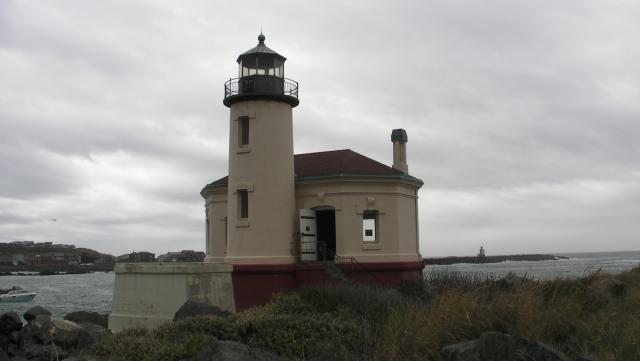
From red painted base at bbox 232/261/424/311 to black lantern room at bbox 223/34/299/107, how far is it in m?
6.11

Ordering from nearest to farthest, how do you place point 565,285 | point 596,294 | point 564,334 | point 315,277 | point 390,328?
point 564,334, point 390,328, point 596,294, point 565,285, point 315,277

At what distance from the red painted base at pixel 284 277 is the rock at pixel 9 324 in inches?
270

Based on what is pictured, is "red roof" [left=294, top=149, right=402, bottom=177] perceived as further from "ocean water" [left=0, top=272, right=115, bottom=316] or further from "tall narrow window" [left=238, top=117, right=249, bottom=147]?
"ocean water" [left=0, top=272, right=115, bottom=316]

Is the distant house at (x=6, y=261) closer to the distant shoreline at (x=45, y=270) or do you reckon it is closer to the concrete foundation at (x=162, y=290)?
the distant shoreline at (x=45, y=270)

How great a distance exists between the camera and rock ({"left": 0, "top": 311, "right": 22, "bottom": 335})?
60.0 ft

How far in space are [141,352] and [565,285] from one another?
933cm

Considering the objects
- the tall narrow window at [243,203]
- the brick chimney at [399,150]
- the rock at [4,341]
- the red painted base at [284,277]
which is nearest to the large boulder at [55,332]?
the rock at [4,341]

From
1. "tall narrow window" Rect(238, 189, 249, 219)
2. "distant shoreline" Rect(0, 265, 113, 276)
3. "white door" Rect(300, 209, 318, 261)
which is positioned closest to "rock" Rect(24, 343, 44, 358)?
"tall narrow window" Rect(238, 189, 249, 219)

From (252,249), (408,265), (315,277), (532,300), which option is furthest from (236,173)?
(532,300)

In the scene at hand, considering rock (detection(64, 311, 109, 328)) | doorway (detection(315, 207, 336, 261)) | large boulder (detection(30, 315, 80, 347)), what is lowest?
rock (detection(64, 311, 109, 328))

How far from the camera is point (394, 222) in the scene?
22.1m

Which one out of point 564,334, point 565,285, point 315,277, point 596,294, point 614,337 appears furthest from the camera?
point 315,277

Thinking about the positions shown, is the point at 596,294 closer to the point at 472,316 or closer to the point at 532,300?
the point at 532,300

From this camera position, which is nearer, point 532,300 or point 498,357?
point 498,357
